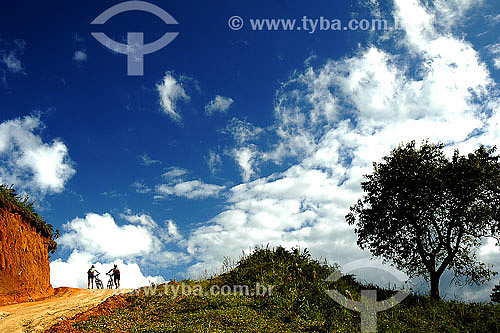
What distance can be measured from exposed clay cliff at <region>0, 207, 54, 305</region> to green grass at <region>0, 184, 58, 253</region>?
234 millimetres

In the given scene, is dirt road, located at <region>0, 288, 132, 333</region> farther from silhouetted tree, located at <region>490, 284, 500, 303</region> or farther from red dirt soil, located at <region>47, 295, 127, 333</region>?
silhouetted tree, located at <region>490, 284, 500, 303</region>

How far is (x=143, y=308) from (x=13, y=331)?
5611mm

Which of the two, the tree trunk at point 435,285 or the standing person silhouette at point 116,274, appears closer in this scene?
the tree trunk at point 435,285

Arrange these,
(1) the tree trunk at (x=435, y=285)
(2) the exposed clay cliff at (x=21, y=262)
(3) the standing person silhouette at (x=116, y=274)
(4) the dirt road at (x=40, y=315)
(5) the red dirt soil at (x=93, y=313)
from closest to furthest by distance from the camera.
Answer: (5) the red dirt soil at (x=93, y=313)
(4) the dirt road at (x=40, y=315)
(2) the exposed clay cliff at (x=21, y=262)
(1) the tree trunk at (x=435, y=285)
(3) the standing person silhouette at (x=116, y=274)

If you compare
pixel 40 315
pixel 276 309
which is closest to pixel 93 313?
pixel 40 315

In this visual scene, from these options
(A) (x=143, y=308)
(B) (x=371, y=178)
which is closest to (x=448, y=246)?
(B) (x=371, y=178)

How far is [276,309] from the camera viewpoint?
18578 millimetres

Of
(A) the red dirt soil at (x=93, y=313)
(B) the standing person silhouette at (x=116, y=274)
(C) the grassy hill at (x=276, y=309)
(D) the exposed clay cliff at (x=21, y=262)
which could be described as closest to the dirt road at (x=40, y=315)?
(A) the red dirt soil at (x=93, y=313)

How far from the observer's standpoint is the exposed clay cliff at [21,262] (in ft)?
83.2

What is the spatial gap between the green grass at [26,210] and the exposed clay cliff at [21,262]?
0.23m

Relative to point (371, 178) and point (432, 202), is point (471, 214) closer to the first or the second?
point (432, 202)

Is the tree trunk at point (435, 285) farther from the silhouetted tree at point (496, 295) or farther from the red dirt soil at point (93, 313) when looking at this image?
the red dirt soil at point (93, 313)

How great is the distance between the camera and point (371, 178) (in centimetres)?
3169

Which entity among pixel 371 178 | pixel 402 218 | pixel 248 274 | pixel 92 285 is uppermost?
pixel 371 178
